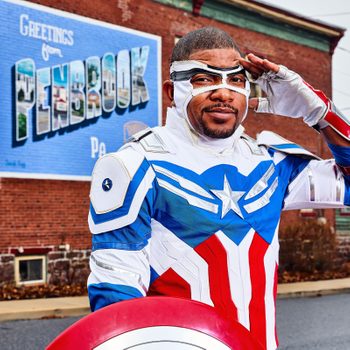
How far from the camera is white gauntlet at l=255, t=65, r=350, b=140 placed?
2188 millimetres

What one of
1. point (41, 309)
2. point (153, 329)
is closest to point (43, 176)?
point (41, 309)

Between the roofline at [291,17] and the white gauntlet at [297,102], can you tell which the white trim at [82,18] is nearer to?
the roofline at [291,17]

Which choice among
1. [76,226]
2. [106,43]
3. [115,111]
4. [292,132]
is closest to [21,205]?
[76,226]

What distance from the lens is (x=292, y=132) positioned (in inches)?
787

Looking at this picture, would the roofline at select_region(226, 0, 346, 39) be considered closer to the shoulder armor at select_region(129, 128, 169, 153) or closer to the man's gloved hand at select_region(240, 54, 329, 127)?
the man's gloved hand at select_region(240, 54, 329, 127)

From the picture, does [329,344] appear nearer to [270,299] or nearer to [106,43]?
[270,299]

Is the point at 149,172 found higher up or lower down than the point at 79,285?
higher up

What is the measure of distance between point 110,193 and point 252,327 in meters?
0.56

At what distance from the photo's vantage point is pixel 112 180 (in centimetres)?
195

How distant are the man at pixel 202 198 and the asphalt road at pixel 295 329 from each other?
249 inches

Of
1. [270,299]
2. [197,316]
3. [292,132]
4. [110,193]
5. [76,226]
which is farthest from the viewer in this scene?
[292,132]

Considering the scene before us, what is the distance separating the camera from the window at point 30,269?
1362 cm

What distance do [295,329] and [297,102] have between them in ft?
25.4

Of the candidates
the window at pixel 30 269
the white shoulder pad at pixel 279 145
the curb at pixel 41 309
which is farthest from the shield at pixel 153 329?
the window at pixel 30 269
